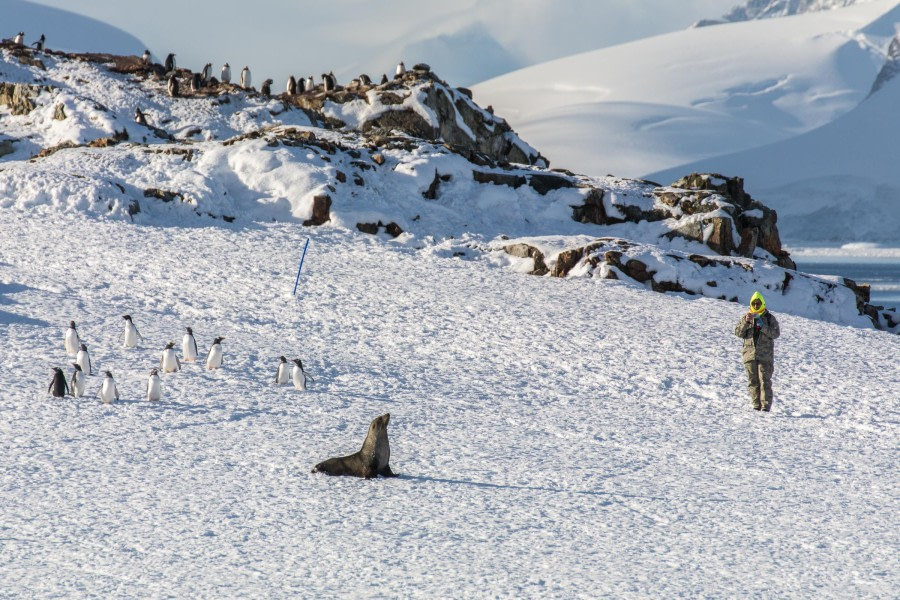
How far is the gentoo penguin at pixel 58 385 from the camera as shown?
11352 mm

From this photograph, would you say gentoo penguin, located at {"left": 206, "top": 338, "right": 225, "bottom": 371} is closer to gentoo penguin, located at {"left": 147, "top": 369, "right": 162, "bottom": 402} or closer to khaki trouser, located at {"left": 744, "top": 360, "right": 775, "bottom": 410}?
gentoo penguin, located at {"left": 147, "top": 369, "right": 162, "bottom": 402}

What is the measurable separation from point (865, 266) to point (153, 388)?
74.3m

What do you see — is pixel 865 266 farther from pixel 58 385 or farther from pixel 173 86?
pixel 58 385

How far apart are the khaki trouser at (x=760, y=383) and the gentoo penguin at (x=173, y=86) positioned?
98.7ft

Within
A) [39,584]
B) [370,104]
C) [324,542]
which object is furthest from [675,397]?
[370,104]

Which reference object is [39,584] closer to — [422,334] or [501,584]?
[501,584]

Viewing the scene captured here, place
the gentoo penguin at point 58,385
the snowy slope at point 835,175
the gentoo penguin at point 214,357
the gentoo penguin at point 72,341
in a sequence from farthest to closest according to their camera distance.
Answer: the snowy slope at point 835,175, the gentoo penguin at point 72,341, the gentoo penguin at point 214,357, the gentoo penguin at point 58,385

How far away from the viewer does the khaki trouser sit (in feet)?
41.4

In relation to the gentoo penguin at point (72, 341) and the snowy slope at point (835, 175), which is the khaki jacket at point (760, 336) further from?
the snowy slope at point (835, 175)

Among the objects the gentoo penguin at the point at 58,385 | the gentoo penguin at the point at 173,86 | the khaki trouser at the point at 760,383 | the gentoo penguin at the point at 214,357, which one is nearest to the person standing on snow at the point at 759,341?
the khaki trouser at the point at 760,383

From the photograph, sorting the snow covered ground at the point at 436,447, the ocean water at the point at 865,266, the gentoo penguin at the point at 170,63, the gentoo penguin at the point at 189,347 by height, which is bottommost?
the snow covered ground at the point at 436,447

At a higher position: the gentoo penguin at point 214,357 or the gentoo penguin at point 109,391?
the gentoo penguin at point 214,357

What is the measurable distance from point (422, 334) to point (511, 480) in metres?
7.41

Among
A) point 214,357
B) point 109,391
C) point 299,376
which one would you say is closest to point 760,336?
point 299,376
